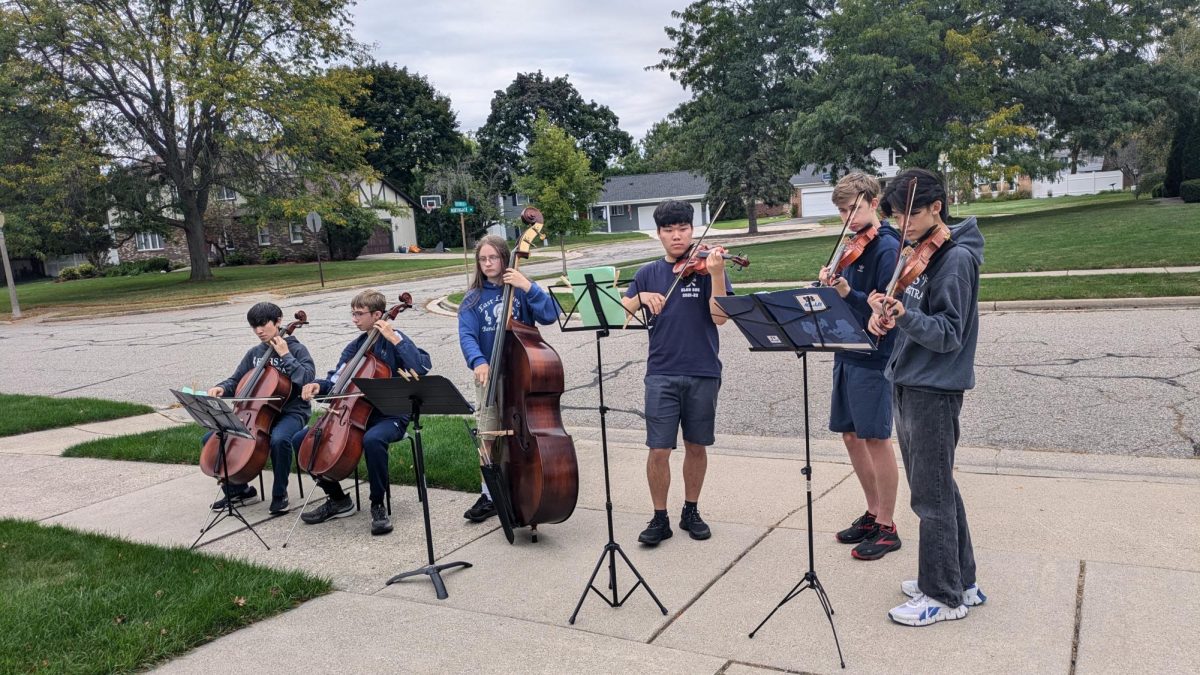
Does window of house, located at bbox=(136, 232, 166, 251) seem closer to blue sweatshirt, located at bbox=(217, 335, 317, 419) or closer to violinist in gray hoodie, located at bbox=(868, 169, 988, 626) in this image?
blue sweatshirt, located at bbox=(217, 335, 317, 419)

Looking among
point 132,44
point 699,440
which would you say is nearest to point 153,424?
point 699,440

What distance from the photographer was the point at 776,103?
32688 mm

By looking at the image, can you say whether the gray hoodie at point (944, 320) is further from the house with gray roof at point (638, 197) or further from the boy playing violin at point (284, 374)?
the house with gray roof at point (638, 197)

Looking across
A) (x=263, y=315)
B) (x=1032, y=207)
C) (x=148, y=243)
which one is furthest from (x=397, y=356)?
(x=148, y=243)

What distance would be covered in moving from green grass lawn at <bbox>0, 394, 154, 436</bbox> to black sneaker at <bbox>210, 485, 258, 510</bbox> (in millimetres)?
4514

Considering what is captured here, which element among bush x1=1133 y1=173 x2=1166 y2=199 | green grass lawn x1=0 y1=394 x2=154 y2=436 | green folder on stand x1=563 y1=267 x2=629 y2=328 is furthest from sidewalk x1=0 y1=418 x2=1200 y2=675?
bush x1=1133 y1=173 x2=1166 y2=199

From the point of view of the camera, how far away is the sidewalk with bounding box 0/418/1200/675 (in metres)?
3.34

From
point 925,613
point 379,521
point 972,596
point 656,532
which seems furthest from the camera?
point 379,521

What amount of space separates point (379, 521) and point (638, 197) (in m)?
60.8

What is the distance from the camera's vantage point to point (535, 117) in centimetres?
5756

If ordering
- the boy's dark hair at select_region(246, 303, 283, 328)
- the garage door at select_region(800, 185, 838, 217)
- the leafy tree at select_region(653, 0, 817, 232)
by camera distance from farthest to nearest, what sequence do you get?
the garage door at select_region(800, 185, 838, 217) < the leafy tree at select_region(653, 0, 817, 232) < the boy's dark hair at select_region(246, 303, 283, 328)

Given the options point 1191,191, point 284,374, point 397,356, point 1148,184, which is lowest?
point 284,374

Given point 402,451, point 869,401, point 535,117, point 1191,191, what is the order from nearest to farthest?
point 869,401 → point 402,451 → point 1191,191 → point 535,117

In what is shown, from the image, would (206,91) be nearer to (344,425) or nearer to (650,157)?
(344,425)
